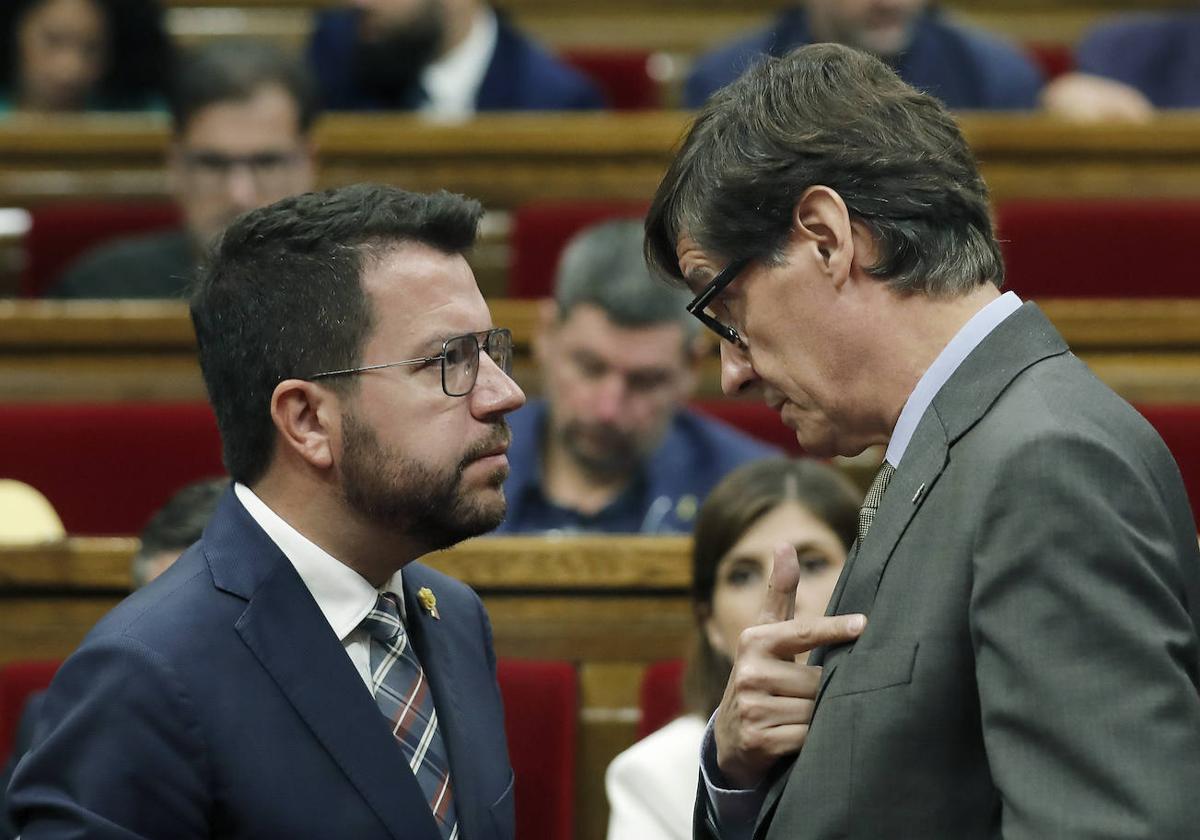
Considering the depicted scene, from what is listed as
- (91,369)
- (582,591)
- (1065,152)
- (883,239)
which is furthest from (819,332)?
(1065,152)

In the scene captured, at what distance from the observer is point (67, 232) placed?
8.05ft

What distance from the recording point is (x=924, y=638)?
74cm

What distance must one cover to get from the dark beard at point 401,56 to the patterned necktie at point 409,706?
1.80 metres

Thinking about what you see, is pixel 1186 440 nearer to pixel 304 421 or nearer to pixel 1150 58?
pixel 304 421

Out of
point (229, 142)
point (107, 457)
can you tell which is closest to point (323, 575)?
point (107, 457)

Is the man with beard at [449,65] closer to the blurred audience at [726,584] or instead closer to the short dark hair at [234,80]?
the short dark hair at [234,80]

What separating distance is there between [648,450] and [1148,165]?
1047 millimetres

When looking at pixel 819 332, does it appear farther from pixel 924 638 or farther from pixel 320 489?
pixel 320 489

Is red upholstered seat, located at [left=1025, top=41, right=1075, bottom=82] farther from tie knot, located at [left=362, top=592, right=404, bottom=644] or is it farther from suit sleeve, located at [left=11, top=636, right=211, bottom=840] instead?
suit sleeve, located at [left=11, top=636, right=211, bottom=840]

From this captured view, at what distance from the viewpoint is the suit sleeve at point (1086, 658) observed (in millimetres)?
666

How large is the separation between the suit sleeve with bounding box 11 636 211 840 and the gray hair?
3.46 ft

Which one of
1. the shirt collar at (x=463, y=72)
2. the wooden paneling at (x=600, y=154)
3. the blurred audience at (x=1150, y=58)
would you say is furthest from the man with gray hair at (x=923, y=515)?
the blurred audience at (x=1150, y=58)

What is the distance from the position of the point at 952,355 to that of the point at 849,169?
0.11 meters

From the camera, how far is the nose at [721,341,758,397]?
891 mm
